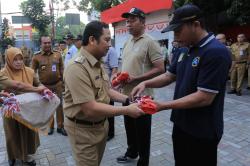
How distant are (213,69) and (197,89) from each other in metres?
0.22

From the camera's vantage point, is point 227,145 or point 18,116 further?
point 227,145

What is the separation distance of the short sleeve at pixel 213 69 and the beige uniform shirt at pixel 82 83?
0.88m

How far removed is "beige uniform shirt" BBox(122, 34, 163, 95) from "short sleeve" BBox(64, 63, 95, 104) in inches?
55.6

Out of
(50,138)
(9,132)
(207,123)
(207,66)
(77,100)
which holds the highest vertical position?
(207,66)

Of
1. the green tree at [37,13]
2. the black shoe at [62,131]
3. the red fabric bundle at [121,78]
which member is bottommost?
the black shoe at [62,131]

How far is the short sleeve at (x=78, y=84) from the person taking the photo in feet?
7.47

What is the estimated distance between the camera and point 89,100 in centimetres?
229

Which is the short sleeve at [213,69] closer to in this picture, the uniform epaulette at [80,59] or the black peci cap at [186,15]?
the black peci cap at [186,15]

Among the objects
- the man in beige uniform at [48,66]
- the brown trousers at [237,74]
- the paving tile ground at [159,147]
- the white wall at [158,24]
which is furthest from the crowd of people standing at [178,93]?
the white wall at [158,24]

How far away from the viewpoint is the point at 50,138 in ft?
17.9

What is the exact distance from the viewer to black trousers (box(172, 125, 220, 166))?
2.49 metres

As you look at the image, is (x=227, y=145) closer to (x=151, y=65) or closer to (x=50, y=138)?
(x=151, y=65)

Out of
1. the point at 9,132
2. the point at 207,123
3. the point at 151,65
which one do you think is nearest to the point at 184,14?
the point at 207,123

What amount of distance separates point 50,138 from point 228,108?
14.5 ft
